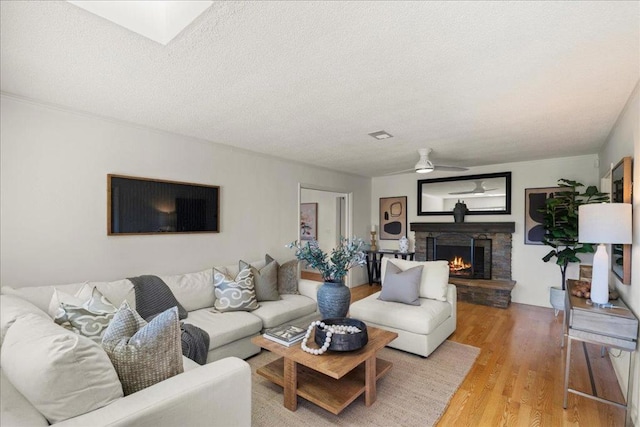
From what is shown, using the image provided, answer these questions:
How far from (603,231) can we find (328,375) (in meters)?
2.17

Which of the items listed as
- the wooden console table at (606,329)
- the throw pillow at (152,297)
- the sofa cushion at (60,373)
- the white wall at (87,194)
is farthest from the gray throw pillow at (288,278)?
the wooden console table at (606,329)

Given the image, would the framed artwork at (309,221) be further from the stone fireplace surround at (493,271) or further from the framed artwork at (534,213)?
the framed artwork at (534,213)

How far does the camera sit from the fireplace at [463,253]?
5164mm

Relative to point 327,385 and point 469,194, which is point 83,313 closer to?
point 327,385

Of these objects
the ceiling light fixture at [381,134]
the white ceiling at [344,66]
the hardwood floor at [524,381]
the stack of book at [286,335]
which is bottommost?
the hardwood floor at [524,381]

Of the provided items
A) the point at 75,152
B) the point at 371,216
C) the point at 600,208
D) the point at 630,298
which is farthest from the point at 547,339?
the point at 75,152

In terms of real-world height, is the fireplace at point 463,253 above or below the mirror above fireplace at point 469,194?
below

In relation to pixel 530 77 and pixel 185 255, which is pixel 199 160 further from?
pixel 530 77

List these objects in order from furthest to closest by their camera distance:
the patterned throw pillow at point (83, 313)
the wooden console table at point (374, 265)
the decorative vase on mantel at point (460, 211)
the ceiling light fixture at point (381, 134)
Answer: the wooden console table at point (374, 265), the decorative vase on mantel at point (460, 211), the ceiling light fixture at point (381, 134), the patterned throw pillow at point (83, 313)

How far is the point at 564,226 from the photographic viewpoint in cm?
411

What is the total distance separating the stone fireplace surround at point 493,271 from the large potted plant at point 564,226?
0.60 meters

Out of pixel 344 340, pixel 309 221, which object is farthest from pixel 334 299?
pixel 309 221

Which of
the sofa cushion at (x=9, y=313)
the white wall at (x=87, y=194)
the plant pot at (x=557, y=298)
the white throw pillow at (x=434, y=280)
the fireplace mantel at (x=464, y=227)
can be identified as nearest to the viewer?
the sofa cushion at (x=9, y=313)

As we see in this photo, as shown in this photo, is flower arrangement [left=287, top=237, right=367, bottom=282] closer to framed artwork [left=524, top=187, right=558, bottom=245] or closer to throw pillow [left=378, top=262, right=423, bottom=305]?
throw pillow [left=378, top=262, right=423, bottom=305]
